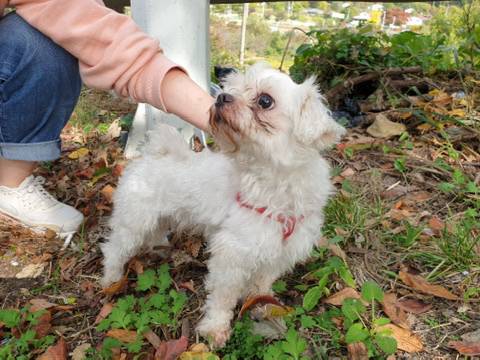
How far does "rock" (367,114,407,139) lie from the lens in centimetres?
371

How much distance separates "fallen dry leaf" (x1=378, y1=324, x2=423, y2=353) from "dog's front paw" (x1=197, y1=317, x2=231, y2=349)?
69 cm

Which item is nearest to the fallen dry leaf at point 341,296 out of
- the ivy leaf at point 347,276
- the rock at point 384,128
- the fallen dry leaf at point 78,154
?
the ivy leaf at point 347,276

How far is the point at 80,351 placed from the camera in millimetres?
2133

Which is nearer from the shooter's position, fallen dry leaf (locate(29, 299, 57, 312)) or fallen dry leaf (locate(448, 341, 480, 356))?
fallen dry leaf (locate(448, 341, 480, 356))

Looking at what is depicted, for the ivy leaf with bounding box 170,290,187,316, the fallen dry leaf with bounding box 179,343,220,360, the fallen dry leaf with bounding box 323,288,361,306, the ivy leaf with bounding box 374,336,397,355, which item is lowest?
the ivy leaf with bounding box 170,290,187,316

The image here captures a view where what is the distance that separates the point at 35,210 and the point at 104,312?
1012 millimetres

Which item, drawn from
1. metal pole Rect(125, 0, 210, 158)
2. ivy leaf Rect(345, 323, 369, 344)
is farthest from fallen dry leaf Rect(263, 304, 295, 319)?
metal pole Rect(125, 0, 210, 158)

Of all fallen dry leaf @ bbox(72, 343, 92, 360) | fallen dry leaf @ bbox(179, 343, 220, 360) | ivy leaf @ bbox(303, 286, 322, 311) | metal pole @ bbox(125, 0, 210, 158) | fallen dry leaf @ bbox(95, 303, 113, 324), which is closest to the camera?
fallen dry leaf @ bbox(179, 343, 220, 360)

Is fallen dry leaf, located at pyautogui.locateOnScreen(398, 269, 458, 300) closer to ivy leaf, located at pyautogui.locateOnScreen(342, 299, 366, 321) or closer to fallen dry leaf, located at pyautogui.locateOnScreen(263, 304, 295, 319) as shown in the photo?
ivy leaf, located at pyautogui.locateOnScreen(342, 299, 366, 321)

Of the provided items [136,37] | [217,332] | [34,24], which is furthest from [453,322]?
[34,24]

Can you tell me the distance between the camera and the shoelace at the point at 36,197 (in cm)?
299

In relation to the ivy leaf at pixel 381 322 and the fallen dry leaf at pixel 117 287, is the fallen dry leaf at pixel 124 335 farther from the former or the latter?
the ivy leaf at pixel 381 322

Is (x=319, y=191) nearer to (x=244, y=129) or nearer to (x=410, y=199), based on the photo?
(x=244, y=129)

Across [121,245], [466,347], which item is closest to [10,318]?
[121,245]
